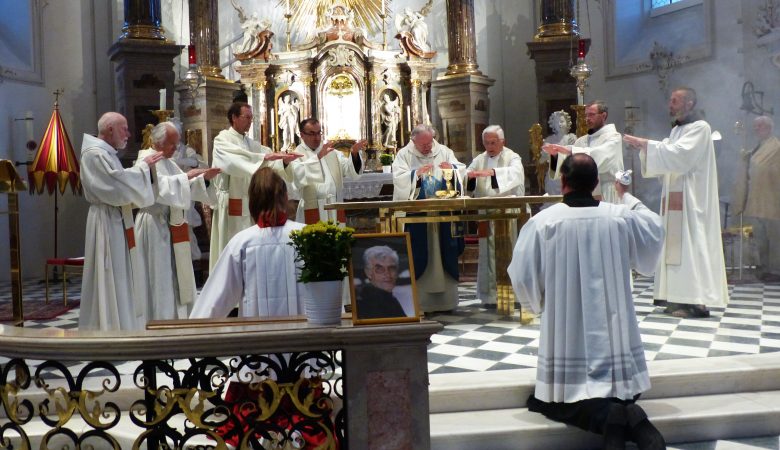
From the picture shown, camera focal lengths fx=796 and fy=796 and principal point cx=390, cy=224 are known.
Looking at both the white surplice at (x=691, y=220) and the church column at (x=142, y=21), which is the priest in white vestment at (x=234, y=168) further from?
the church column at (x=142, y=21)

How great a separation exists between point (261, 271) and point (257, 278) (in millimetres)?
42

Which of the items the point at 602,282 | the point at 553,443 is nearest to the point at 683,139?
the point at 602,282

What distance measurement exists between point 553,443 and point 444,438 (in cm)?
57

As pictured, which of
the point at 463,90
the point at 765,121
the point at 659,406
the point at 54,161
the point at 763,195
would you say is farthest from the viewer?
the point at 463,90

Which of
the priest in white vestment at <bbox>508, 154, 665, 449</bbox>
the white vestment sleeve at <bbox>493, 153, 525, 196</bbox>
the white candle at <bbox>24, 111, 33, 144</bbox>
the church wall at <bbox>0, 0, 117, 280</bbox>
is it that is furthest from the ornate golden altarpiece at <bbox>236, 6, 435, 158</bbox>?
the priest in white vestment at <bbox>508, 154, 665, 449</bbox>

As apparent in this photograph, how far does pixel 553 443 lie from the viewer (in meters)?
4.09

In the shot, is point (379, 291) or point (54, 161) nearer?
point (379, 291)

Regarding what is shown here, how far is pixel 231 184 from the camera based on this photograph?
7.20 m

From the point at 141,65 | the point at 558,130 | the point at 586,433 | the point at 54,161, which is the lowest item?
the point at 586,433

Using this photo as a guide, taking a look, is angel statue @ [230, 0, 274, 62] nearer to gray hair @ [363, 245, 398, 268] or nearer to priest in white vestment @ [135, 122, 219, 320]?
priest in white vestment @ [135, 122, 219, 320]

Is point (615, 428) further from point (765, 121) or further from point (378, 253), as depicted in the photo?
point (765, 121)

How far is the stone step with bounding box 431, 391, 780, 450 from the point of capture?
4.09 m

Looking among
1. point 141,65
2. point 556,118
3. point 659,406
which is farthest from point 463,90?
point 659,406

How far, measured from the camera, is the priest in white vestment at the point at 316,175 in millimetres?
7410
